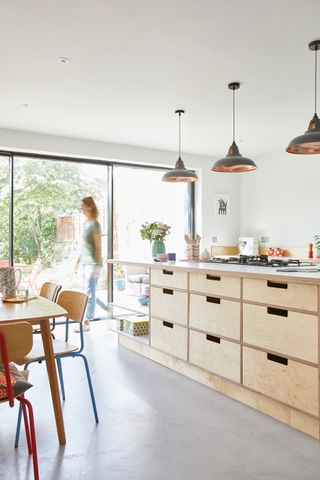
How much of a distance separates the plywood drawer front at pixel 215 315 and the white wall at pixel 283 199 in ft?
10.7

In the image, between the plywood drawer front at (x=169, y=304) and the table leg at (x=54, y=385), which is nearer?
the table leg at (x=54, y=385)

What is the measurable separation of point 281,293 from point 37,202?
383 centimetres

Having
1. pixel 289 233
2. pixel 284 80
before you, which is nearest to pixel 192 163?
pixel 289 233

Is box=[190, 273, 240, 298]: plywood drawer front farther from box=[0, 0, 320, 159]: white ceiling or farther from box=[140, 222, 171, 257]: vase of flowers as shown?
box=[0, 0, 320, 159]: white ceiling

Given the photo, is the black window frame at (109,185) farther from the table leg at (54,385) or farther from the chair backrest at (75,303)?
the table leg at (54,385)

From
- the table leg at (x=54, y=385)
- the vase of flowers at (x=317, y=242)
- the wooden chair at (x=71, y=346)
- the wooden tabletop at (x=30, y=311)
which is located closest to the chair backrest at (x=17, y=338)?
the wooden tabletop at (x=30, y=311)

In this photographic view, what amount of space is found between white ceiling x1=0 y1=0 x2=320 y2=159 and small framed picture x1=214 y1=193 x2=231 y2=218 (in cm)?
173

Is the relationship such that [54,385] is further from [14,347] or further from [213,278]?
[213,278]

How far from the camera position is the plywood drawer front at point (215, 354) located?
280 cm

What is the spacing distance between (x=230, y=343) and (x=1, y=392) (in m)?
1.58

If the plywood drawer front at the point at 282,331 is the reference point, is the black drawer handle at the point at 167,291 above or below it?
above

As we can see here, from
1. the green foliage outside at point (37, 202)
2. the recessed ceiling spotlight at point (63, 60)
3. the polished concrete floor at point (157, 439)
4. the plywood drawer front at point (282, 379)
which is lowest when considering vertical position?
the polished concrete floor at point (157, 439)

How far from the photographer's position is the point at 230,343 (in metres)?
2.84

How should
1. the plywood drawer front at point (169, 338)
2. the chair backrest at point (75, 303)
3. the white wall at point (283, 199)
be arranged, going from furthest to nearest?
the white wall at point (283, 199)
the plywood drawer front at point (169, 338)
the chair backrest at point (75, 303)
